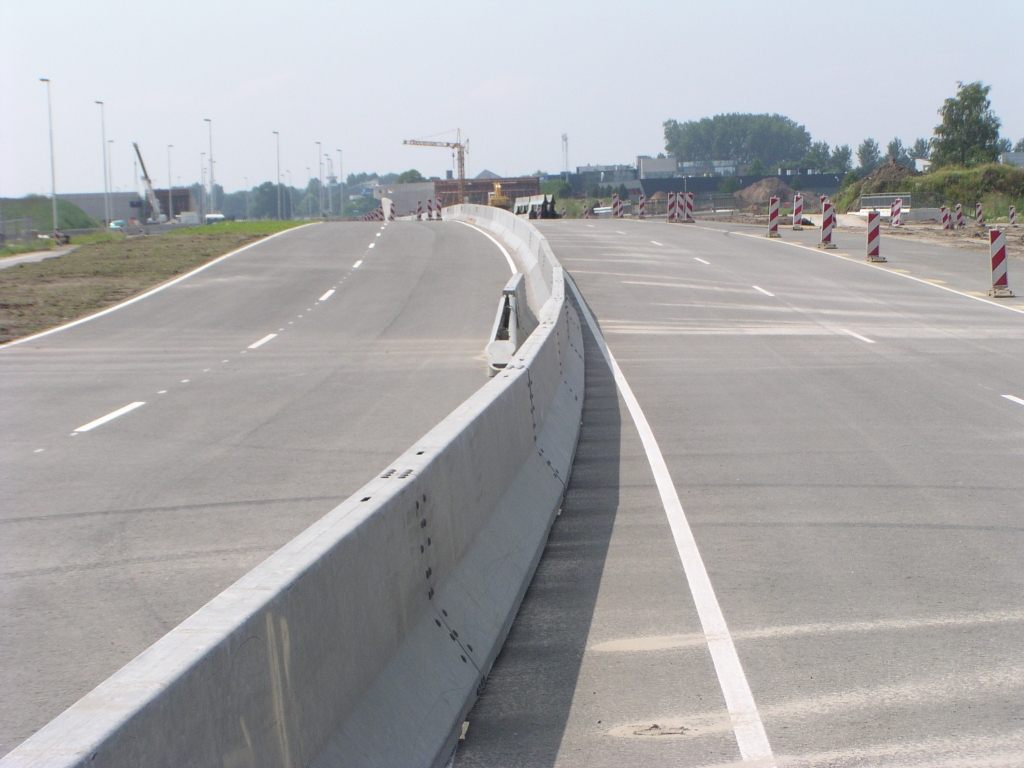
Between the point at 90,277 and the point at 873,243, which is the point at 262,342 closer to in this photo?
the point at 90,277

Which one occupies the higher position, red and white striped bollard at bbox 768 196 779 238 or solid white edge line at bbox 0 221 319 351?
red and white striped bollard at bbox 768 196 779 238

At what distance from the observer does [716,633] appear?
5691 mm

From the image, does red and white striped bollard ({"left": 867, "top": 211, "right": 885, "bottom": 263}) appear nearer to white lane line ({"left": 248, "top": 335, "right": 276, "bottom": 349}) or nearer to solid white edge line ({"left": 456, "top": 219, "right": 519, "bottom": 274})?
solid white edge line ({"left": 456, "top": 219, "right": 519, "bottom": 274})

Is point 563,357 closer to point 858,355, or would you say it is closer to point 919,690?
point 858,355

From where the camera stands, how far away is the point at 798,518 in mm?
7906

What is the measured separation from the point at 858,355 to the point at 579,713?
12854mm

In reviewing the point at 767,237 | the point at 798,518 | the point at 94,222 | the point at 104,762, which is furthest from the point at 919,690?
the point at 94,222

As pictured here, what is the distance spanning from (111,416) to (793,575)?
28.2 ft

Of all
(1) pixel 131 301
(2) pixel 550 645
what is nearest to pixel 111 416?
(2) pixel 550 645

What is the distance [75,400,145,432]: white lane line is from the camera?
11750 mm

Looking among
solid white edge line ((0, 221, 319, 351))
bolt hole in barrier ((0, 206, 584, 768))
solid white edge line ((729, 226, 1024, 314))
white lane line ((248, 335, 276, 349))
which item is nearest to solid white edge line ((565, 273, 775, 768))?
bolt hole in barrier ((0, 206, 584, 768))

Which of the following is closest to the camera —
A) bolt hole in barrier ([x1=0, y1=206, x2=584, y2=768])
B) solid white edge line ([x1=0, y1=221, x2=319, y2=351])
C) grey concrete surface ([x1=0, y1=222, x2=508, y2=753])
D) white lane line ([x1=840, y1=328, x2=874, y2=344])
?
bolt hole in barrier ([x1=0, y1=206, x2=584, y2=768])

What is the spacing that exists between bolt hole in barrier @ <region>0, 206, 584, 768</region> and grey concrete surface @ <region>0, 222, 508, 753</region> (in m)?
1.68

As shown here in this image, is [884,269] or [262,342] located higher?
[884,269]
